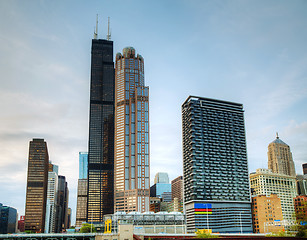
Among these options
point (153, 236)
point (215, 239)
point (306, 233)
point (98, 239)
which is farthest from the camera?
point (153, 236)

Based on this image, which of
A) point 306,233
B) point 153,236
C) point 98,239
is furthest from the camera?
point 153,236

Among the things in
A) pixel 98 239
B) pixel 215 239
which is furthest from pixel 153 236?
pixel 215 239

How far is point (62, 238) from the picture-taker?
12381cm

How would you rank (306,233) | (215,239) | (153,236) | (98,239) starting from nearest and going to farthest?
(215,239), (98,239), (306,233), (153,236)

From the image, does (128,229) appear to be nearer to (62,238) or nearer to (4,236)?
(62,238)

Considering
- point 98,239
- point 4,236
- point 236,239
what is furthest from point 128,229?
point 4,236

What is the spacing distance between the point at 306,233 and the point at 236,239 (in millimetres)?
33941

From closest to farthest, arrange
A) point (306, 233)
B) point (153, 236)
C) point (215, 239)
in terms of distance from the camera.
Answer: point (215, 239), point (306, 233), point (153, 236)

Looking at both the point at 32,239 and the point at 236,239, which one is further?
the point at 32,239

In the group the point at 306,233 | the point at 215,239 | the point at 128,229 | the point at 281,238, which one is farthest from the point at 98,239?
the point at 306,233

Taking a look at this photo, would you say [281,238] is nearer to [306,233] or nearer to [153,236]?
[306,233]

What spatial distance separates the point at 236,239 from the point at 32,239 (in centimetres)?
7215

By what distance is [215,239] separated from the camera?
105875 millimetres

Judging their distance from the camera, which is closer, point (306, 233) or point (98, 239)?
point (98, 239)
